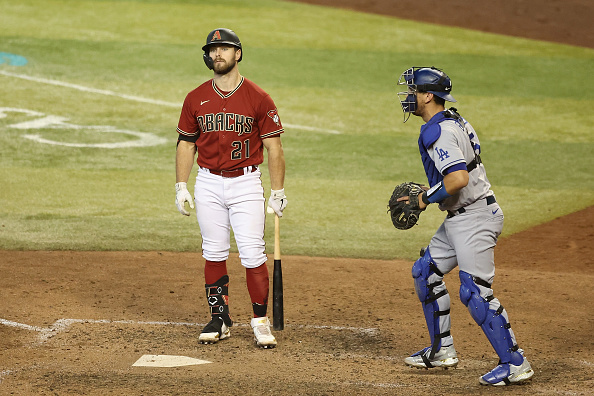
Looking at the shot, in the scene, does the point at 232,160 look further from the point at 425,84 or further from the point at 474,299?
the point at 474,299

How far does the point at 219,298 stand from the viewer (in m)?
6.46

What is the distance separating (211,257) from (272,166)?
0.80 m

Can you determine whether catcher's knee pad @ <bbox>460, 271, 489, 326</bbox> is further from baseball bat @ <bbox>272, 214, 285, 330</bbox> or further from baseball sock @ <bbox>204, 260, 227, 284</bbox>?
baseball sock @ <bbox>204, 260, 227, 284</bbox>

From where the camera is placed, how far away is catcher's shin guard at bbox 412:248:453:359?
5.77m

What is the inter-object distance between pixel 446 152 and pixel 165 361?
90.4 inches

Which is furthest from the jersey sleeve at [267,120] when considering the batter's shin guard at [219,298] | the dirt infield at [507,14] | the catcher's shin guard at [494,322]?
the dirt infield at [507,14]

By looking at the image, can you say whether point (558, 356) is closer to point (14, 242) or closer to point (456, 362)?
point (456, 362)

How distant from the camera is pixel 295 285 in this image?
7836mm

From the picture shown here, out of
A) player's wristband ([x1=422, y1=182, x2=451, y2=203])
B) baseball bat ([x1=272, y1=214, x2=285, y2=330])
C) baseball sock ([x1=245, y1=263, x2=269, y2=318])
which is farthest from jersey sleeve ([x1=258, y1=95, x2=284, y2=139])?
player's wristband ([x1=422, y1=182, x2=451, y2=203])

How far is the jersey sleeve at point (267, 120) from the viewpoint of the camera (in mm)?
6223

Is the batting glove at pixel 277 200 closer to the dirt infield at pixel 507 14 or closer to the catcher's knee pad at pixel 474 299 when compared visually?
the catcher's knee pad at pixel 474 299

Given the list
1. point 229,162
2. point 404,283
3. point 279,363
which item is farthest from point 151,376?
point 404,283

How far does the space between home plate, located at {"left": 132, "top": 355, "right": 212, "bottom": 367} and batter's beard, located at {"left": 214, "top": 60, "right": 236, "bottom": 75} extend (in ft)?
6.56

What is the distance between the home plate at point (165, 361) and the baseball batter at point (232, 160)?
384 millimetres
